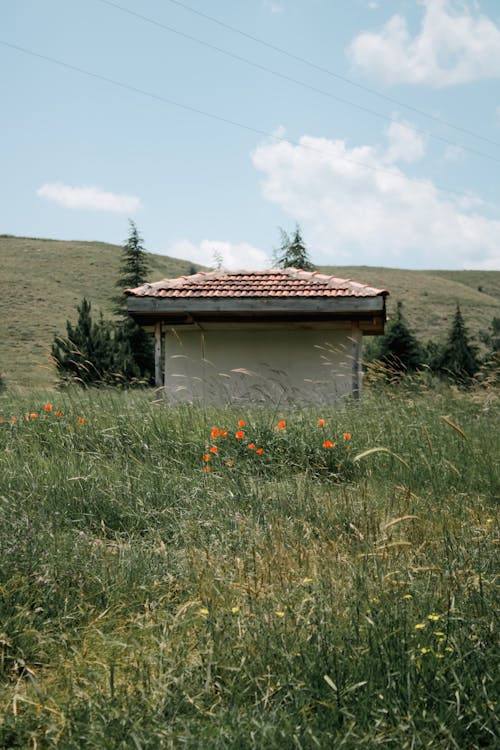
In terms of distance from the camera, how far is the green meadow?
212 centimetres

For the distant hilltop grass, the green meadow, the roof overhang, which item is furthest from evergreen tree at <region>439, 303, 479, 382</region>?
the green meadow

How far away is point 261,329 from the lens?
11.8 meters

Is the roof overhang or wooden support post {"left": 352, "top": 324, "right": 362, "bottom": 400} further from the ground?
the roof overhang

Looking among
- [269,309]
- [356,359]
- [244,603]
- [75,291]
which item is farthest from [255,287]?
[75,291]

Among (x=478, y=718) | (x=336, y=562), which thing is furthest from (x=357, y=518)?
(x=478, y=718)

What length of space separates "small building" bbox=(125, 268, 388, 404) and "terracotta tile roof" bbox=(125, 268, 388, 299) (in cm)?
2

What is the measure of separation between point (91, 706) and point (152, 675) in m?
0.29

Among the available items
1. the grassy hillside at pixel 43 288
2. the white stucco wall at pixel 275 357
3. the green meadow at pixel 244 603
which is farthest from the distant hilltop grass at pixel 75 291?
the green meadow at pixel 244 603

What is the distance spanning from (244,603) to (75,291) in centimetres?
6379

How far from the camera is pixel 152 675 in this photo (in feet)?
7.91

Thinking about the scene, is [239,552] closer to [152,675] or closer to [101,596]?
[101,596]

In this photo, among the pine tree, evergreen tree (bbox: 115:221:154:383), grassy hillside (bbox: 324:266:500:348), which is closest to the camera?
evergreen tree (bbox: 115:221:154:383)

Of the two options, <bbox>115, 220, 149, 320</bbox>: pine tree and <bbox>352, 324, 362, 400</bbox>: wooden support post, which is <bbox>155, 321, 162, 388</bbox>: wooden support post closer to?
<bbox>352, 324, 362, 400</bbox>: wooden support post

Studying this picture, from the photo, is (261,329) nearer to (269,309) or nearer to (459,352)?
(269,309)
